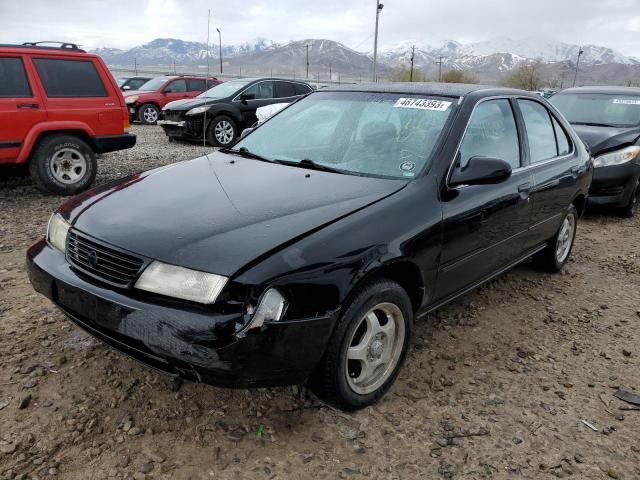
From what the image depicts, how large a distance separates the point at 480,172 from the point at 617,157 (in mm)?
4762

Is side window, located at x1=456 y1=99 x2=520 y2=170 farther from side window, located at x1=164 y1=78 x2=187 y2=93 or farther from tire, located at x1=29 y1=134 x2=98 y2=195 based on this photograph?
side window, located at x1=164 y1=78 x2=187 y2=93

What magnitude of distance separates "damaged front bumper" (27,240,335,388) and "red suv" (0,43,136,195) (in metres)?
4.73

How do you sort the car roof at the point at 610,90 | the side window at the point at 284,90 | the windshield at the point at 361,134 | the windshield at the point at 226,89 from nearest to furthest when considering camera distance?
the windshield at the point at 361,134
the car roof at the point at 610,90
the windshield at the point at 226,89
the side window at the point at 284,90

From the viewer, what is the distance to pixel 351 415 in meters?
2.57

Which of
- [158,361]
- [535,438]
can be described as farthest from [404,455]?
[158,361]

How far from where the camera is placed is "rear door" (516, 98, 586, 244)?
3.76 metres

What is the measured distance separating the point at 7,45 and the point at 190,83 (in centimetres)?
1106

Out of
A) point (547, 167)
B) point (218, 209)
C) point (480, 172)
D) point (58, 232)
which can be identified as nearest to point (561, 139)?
point (547, 167)

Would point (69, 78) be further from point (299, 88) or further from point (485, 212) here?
point (299, 88)

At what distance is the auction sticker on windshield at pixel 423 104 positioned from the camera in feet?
10.5

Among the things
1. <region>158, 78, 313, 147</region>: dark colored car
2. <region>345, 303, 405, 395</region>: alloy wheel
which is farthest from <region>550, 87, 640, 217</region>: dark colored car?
<region>158, 78, 313, 147</region>: dark colored car

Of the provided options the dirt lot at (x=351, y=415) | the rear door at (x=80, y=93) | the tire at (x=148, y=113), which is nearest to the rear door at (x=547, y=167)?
the dirt lot at (x=351, y=415)

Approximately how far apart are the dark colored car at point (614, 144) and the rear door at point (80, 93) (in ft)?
20.5

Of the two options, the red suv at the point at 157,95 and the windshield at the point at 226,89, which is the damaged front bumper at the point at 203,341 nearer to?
the windshield at the point at 226,89
